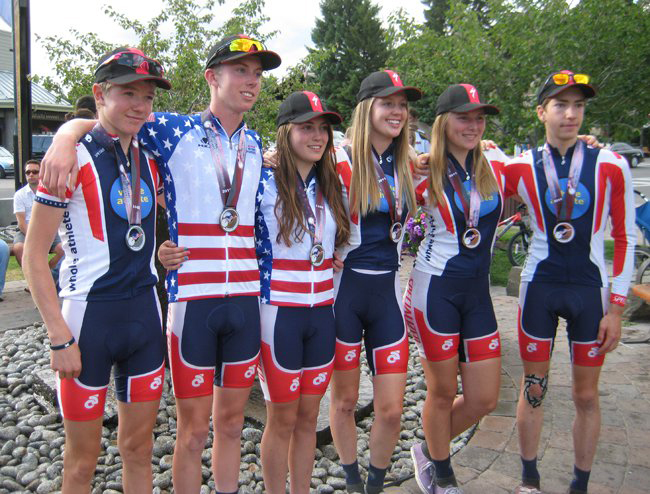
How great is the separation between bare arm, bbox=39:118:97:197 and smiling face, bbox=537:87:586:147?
2.56 meters

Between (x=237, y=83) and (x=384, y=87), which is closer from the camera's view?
(x=237, y=83)

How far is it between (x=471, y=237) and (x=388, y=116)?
2.75ft

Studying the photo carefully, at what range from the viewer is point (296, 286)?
2992 millimetres

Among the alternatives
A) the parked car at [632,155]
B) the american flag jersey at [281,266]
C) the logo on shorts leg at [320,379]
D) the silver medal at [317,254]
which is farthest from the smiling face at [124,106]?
the parked car at [632,155]

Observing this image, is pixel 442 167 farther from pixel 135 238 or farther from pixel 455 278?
pixel 135 238

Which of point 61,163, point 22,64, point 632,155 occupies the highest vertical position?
point 632,155

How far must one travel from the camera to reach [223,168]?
9.42 feet

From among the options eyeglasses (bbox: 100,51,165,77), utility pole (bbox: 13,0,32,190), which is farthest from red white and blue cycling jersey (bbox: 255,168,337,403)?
utility pole (bbox: 13,0,32,190)

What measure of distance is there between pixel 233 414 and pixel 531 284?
6.01 ft

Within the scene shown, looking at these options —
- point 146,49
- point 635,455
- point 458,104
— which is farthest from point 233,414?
point 146,49

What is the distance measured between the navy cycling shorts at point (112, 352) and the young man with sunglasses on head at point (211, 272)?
170 millimetres

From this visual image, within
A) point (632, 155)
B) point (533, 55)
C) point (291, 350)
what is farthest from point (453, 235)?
point (632, 155)

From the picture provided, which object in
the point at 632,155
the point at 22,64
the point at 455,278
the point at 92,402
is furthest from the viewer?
the point at 632,155

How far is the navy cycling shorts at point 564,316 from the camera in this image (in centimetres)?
329
